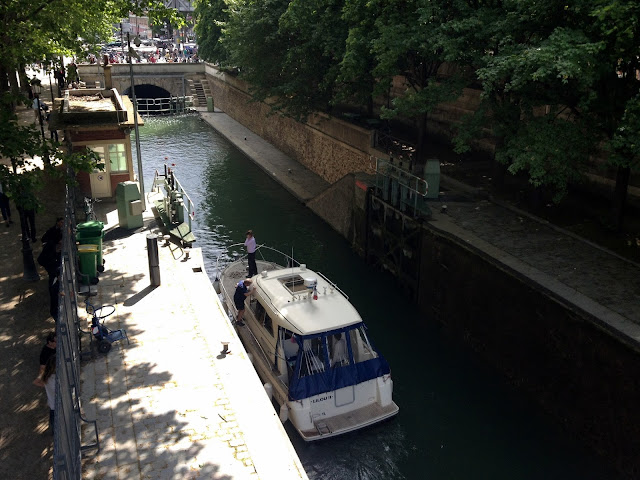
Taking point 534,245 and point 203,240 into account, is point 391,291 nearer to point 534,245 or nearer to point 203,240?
point 534,245

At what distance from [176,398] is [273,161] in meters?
28.4

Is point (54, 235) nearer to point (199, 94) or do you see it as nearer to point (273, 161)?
point (273, 161)

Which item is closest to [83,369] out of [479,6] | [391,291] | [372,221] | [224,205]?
[391,291]

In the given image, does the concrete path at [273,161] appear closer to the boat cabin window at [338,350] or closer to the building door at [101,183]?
the building door at [101,183]

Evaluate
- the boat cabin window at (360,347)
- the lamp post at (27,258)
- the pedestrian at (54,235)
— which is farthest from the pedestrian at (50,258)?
the boat cabin window at (360,347)

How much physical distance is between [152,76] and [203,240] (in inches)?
1556

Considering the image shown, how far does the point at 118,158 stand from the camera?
21797mm

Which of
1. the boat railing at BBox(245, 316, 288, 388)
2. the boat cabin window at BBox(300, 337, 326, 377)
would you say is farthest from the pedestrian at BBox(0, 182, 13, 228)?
the boat cabin window at BBox(300, 337, 326, 377)

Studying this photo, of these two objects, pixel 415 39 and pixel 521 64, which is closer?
pixel 521 64

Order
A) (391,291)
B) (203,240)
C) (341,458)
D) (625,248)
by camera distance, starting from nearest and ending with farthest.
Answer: (341,458), (625,248), (391,291), (203,240)

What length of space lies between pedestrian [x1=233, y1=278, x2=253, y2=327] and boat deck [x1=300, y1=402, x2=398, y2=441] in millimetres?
3998

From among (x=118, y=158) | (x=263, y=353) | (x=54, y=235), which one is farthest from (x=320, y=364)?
(x=118, y=158)

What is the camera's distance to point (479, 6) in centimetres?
1972

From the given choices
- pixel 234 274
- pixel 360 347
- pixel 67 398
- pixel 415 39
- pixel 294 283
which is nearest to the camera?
pixel 67 398
